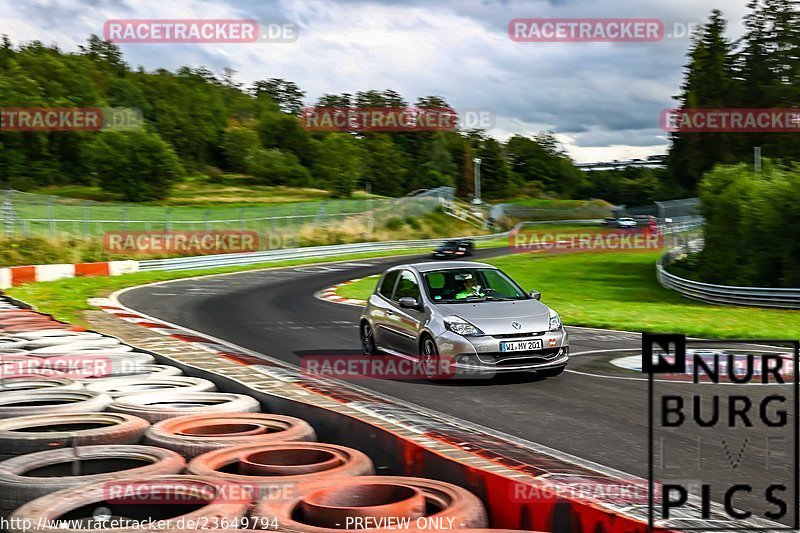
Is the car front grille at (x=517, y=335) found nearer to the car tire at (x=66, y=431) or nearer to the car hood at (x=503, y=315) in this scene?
the car hood at (x=503, y=315)

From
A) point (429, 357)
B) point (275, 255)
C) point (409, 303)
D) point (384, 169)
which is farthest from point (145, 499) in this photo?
point (384, 169)

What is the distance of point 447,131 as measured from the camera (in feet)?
489

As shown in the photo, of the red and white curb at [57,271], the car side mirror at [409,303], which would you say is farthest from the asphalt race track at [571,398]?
the red and white curb at [57,271]

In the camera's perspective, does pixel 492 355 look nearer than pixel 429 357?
Yes

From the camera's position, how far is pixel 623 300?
3034 centimetres

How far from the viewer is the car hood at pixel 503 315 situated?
10906 mm

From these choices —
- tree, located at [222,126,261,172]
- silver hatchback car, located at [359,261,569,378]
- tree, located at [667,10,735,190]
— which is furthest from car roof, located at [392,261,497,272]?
tree, located at [222,126,261,172]

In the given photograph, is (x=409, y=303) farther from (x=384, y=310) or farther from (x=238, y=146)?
(x=238, y=146)

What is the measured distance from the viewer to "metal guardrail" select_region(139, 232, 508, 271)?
3941cm

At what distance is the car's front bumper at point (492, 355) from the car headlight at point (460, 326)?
2.6 inches

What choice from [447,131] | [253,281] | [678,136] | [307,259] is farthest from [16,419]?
[447,131]

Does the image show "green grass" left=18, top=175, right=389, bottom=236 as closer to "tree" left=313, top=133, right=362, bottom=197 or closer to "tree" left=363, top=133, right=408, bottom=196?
"tree" left=313, top=133, right=362, bottom=197

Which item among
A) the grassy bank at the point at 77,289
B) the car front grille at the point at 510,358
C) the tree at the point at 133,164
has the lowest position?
the grassy bank at the point at 77,289

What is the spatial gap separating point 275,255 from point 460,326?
37.4 meters
